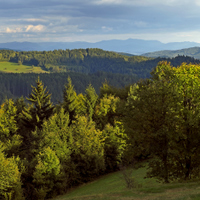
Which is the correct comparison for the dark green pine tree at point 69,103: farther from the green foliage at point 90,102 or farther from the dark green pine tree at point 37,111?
the dark green pine tree at point 37,111

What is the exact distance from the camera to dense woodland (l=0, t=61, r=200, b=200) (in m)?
24.4

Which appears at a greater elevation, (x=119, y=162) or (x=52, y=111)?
(x=52, y=111)

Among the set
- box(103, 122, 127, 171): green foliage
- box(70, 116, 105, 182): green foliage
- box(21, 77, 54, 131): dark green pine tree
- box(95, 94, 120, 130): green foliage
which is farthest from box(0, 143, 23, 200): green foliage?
box(95, 94, 120, 130): green foliage

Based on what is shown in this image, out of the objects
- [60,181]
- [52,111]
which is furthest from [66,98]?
[60,181]

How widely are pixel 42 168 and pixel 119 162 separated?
2115 centimetres

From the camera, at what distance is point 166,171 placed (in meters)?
24.8

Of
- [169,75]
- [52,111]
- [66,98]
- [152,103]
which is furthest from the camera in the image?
[66,98]

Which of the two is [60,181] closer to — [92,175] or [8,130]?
[92,175]

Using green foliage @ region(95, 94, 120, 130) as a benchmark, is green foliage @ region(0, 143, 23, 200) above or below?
below

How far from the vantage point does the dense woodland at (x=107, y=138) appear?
80.1ft

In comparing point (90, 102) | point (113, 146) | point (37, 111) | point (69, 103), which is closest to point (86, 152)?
point (113, 146)

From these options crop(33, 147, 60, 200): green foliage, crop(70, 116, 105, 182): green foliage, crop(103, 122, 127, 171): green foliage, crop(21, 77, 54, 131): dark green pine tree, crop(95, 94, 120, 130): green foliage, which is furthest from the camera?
crop(95, 94, 120, 130): green foliage

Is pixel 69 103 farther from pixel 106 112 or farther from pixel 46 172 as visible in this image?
pixel 46 172

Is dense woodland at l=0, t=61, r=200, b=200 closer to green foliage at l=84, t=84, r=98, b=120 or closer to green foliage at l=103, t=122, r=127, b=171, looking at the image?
green foliage at l=103, t=122, r=127, b=171
